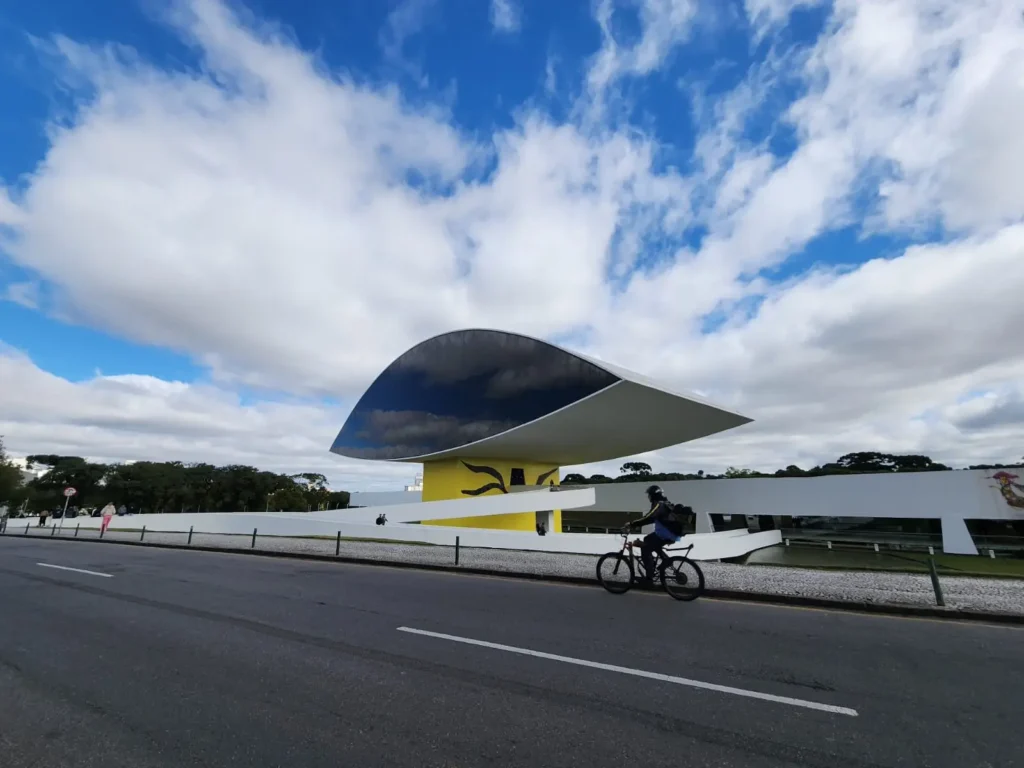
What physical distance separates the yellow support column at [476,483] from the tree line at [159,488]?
35.8 meters

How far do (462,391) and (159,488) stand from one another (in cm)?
5843

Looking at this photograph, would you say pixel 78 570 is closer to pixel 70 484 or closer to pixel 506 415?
pixel 506 415

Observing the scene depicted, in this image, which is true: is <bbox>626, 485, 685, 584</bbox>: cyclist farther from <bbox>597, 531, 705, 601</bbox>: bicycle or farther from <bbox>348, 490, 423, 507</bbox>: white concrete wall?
<bbox>348, 490, 423, 507</bbox>: white concrete wall

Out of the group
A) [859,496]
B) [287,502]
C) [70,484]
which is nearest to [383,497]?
[287,502]

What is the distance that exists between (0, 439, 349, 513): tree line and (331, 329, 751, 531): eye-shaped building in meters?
34.4

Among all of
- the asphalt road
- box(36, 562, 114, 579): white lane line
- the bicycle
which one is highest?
the bicycle

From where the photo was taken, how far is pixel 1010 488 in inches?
1232

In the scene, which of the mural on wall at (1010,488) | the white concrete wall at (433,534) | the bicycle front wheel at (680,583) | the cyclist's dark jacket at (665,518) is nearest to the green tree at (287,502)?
the white concrete wall at (433,534)

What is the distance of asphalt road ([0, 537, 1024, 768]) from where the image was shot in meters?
3.39

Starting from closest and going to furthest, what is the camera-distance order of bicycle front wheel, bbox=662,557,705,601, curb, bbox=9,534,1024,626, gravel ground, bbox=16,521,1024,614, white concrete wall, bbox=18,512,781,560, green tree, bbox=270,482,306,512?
1. curb, bbox=9,534,1024,626
2. gravel ground, bbox=16,521,1024,614
3. bicycle front wheel, bbox=662,557,705,601
4. white concrete wall, bbox=18,512,781,560
5. green tree, bbox=270,482,306,512

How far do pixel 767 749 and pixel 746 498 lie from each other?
43.7m

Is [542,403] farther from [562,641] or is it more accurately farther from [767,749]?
[767,749]

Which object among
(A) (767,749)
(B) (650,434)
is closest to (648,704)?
(A) (767,749)

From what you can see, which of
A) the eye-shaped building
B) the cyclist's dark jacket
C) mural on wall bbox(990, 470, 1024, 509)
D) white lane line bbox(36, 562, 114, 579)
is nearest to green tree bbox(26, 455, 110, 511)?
the eye-shaped building
